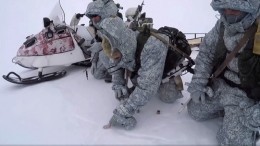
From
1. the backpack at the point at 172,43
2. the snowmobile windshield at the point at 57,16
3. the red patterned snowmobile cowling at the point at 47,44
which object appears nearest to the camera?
the backpack at the point at 172,43

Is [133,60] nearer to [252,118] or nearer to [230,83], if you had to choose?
[230,83]

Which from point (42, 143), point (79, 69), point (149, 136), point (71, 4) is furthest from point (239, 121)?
point (71, 4)

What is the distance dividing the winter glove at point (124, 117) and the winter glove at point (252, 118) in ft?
2.99

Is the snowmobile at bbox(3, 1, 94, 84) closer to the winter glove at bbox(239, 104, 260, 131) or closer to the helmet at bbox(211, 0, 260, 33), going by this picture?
the helmet at bbox(211, 0, 260, 33)

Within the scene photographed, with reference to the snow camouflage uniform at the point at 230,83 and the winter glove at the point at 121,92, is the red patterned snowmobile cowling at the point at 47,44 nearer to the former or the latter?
the winter glove at the point at 121,92

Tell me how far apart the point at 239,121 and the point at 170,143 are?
1.91ft

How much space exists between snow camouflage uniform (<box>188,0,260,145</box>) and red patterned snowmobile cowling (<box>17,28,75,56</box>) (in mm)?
1881

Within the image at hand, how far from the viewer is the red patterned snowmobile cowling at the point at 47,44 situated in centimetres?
346

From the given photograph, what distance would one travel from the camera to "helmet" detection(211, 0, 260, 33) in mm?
1777

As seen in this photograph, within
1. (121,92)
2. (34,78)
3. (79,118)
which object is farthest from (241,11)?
(34,78)

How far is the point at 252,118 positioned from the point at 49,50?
256 cm

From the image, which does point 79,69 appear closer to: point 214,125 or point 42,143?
point 42,143

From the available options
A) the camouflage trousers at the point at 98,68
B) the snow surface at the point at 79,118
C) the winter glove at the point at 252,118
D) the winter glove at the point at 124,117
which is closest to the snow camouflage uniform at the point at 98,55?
the camouflage trousers at the point at 98,68

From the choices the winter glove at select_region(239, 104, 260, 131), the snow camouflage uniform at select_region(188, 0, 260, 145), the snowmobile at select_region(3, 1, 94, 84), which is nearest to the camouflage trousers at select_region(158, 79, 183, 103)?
the snow camouflage uniform at select_region(188, 0, 260, 145)
